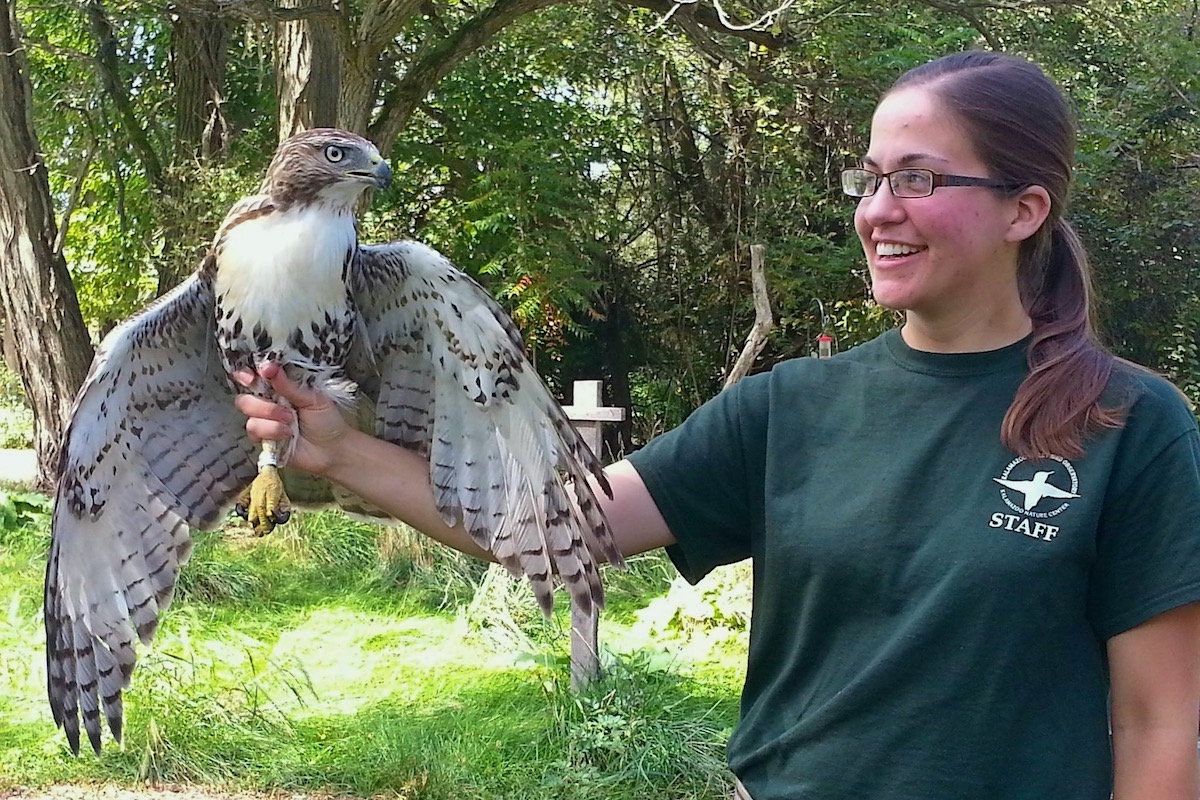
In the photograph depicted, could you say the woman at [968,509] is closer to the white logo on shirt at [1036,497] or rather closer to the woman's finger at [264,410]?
the white logo on shirt at [1036,497]

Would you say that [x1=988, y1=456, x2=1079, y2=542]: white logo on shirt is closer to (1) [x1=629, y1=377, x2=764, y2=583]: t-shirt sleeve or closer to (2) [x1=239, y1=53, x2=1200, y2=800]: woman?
(2) [x1=239, y1=53, x2=1200, y2=800]: woman

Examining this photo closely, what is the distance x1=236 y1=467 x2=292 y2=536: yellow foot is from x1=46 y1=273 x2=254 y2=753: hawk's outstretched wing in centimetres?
26

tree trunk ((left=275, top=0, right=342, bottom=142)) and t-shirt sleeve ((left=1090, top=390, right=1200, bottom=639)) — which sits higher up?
tree trunk ((left=275, top=0, right=342, bottom=142))

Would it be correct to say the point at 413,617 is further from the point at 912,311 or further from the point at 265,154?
the point at 912,311

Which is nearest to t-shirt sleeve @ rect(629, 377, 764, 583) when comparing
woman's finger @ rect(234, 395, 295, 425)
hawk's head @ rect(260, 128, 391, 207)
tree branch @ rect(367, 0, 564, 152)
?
woman's finger @ rect(234, 395, 295, 425)

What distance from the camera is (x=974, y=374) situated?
1656 mm

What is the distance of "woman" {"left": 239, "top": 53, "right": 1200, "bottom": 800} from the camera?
1491 millimetres

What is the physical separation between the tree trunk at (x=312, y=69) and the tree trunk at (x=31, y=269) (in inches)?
74.0

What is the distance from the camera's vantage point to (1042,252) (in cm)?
173

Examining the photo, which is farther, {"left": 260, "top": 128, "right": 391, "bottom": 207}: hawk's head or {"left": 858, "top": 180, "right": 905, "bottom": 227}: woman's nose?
{"left": 260, "top": 128, "right": 391, "bottom": 207}: hawk's head

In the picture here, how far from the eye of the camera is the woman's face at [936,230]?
1611 millimetres

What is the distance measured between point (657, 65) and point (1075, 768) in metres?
10.2

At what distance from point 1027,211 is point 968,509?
46cm

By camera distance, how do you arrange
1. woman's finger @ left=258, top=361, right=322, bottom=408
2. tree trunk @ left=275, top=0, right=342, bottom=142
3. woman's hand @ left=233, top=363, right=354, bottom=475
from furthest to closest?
tree trunk @ left=275, top=0, right=342, bottom=142 → woman's finger @ left=258, top=361, right=322, bottom=408 → woman's hand @ left=233, top=363, right=354, bottom=475
